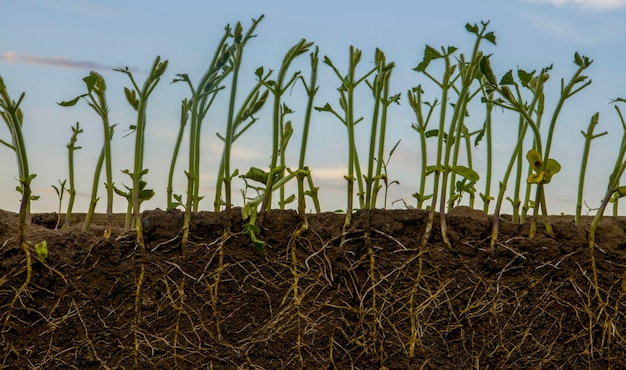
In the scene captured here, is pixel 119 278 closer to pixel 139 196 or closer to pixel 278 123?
pixel 139 196

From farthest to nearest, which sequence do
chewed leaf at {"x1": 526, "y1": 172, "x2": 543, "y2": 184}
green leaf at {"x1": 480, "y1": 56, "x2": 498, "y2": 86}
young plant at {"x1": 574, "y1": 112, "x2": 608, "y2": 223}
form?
young plant at {"x1": 574, "y1": 112, "x2": 608, "y2": 223} < chewed leaf at {"x1": 526, "y1": 172, "x2": 543, "y2": 184} < green leaf at {"x1": 480, "y1": 56, "x2": 498, "y2": 86}

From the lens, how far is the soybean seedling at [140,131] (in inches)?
70.1

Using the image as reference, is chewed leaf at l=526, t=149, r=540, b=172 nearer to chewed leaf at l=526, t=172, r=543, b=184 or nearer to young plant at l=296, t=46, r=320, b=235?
chewed leaf at l=526, t=172, r=543, b=184

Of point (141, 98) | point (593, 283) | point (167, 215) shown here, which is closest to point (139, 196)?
point (167, 215)

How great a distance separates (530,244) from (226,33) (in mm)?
887

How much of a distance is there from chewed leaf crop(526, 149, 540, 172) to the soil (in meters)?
0.18

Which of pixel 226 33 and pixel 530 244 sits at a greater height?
pixel 226 33

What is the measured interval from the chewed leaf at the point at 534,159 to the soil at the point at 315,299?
18cm

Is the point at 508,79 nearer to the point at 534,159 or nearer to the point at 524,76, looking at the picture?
the point at 524,76

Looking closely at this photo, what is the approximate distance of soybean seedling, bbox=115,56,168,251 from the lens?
1.78 m

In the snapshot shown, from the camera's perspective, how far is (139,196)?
73.8 inches

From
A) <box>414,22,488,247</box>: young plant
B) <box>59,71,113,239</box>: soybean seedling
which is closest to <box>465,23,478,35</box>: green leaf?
<box>414,22,488,247</box>: young plant

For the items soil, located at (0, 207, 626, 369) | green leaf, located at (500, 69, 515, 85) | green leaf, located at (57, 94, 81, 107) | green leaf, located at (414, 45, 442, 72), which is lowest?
soil, located at (0, 207, 626, 369)

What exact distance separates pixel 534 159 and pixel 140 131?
3.10ft
